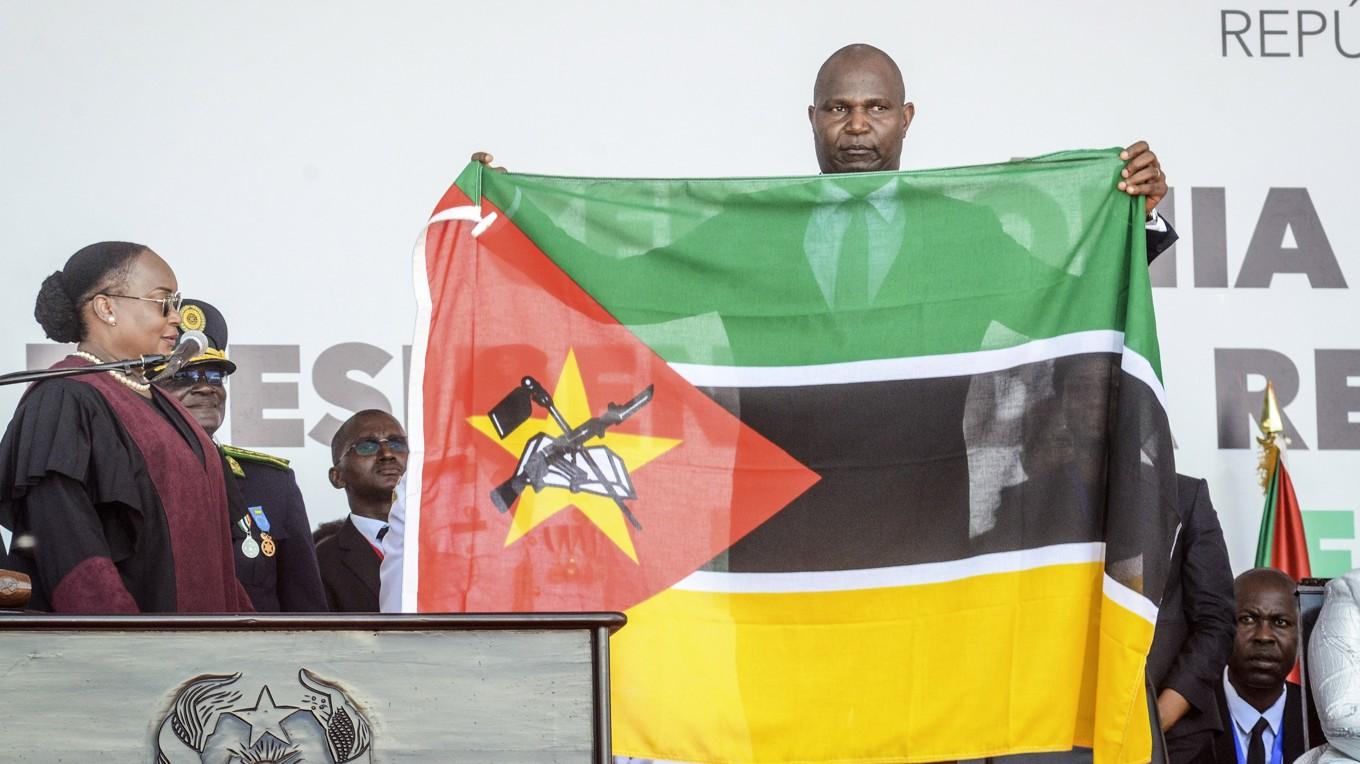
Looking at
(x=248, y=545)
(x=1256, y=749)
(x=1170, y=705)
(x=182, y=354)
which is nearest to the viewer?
(x=182, y=354)

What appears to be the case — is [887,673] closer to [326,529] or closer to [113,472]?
[113,472]

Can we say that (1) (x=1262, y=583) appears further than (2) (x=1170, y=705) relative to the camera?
Yes

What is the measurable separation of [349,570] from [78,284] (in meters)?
1.43

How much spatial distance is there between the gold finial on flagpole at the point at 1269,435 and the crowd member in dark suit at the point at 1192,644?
1066 mm

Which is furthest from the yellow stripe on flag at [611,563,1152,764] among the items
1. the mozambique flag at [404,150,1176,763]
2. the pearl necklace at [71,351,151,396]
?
the pearl necklace at [71,351,151,396]

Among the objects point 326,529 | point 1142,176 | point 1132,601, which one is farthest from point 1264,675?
point 326,529

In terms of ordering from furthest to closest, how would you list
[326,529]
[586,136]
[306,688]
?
1. [586,136]
2. [326,529]
3. [306,688]

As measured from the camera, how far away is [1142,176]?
3484mm

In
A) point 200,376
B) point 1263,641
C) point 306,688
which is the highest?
point 200,376

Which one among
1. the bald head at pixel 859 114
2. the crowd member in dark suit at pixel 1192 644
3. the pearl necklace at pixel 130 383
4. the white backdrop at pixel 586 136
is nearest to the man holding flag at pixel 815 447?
the bald head at pixel 859 114

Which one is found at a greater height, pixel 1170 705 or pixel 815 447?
pixel 815 447

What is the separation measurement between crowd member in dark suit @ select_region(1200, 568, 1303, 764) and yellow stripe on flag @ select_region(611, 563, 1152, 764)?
162 centimetres

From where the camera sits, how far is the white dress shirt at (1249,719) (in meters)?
4.73

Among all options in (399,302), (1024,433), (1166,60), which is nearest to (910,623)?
(1024,433)
